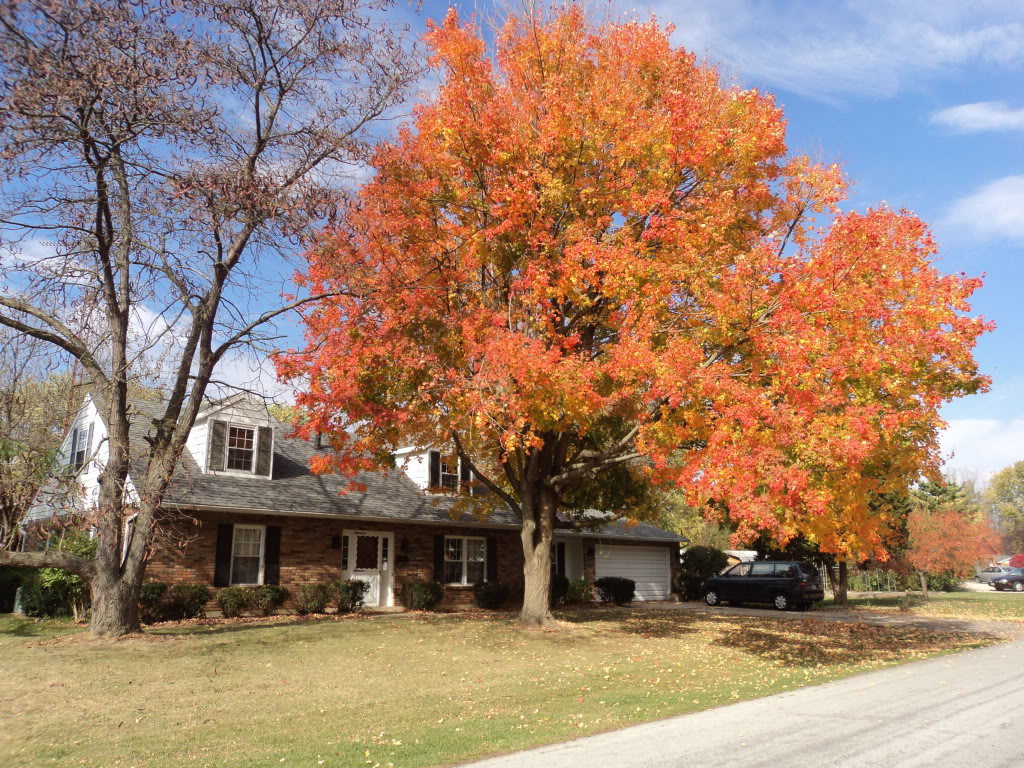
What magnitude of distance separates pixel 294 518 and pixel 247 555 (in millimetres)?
1494

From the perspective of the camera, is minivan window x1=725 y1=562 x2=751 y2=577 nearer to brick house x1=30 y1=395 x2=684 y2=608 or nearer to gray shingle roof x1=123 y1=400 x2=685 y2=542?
brick house x1=30 y1=395 x2=684 y2=608

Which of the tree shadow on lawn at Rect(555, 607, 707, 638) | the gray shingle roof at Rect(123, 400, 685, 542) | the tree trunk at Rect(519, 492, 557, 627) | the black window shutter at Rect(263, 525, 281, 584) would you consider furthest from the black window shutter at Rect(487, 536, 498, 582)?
the black window shutter at Rect(263, 525, 281, 584)

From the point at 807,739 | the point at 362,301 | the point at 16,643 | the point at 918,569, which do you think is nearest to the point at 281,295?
the point at 362,301

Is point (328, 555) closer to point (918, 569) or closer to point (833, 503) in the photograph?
point (833, 503)

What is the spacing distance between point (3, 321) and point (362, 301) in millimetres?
6008

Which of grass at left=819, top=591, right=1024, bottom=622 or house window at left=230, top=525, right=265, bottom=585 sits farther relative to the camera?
grass at left=819, top=591, right=1024, bottom=622

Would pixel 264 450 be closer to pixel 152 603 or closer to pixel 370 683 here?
pixel 152 603

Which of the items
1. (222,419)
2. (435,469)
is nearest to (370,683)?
(222,419)

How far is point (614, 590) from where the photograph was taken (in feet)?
83.4

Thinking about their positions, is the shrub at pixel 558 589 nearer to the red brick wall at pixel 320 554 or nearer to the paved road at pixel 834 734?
the red brick wall at pixel 320 554

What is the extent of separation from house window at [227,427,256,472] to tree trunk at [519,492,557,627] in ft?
26.7

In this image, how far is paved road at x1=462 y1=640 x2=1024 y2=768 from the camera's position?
6141 millimetres

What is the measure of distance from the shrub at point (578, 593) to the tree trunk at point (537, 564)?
25.3ft

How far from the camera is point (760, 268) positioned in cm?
1279
